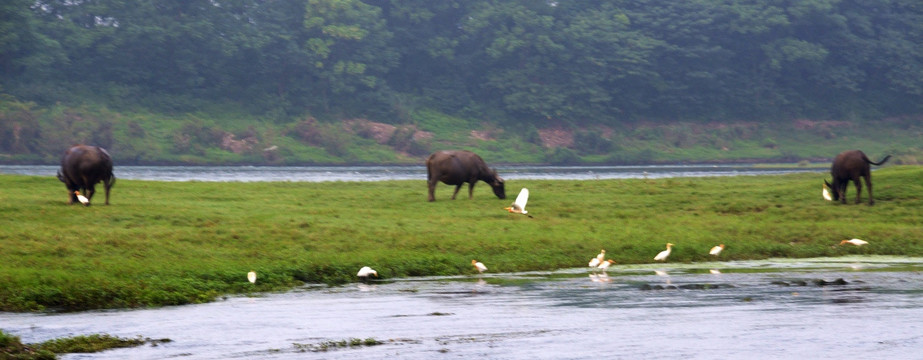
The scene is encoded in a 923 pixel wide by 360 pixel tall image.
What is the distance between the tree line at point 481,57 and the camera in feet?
273

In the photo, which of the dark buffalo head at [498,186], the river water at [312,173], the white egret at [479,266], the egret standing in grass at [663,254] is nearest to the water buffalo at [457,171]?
the dark buffalo head at [498,186]

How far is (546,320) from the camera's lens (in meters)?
16.3

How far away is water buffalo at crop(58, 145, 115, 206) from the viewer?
25797 mm

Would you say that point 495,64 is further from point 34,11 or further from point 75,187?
point 75,187

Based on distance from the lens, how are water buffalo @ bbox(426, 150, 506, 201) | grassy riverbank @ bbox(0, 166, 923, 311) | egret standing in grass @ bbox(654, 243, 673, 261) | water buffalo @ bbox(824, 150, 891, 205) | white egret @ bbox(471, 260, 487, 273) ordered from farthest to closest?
water buffalo @ bbox(426, 150, 506, 201) → water buffalo @ bbox(824, 150, 891, 205) → egret standing in grass @ bbox(654, 243, 673, 261) → white egret @ bbox(471, 260, 487, 273) → grassy riverbank @ bbox(0, 166, 923, 311)

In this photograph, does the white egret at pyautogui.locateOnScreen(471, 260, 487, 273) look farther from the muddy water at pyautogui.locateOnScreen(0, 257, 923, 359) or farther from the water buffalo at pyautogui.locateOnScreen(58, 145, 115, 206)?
the water buffalo at pyautogui.locateOnScreen(58, 145, 115, 206)

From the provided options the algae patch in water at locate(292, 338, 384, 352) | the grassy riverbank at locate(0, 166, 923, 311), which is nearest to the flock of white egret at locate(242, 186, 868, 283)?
the grassy riverbank at locate(0, 166, 923, 311)

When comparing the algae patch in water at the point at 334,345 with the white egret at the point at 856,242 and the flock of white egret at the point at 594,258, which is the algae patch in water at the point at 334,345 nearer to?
the flock of white egret at the point at 594,258

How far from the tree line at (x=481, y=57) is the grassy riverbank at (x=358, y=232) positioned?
169ft

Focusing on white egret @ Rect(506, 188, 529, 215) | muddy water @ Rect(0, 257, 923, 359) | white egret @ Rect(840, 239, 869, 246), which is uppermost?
white egret @ Rect(506, 188, 529, 215)

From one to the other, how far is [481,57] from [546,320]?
8012 centimetres

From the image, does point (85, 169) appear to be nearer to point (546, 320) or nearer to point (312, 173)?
point (546, 320)

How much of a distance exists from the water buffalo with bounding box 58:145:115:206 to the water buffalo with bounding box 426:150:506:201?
882 cm

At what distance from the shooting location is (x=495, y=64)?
95.0 meters
